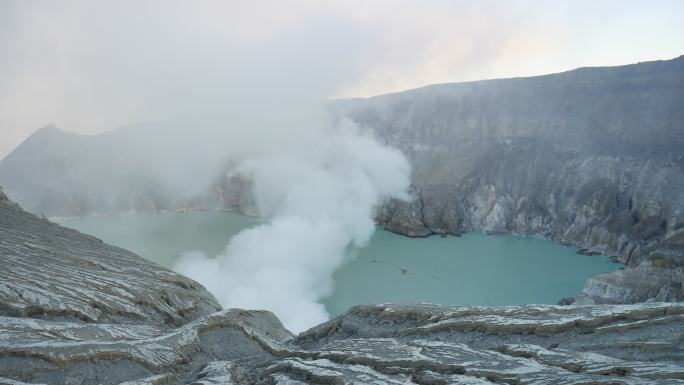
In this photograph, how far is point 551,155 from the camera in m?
55.5

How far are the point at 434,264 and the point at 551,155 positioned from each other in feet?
81.7

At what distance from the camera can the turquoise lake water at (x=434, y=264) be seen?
3581 centimetres

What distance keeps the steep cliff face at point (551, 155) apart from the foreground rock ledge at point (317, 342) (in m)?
Answer: 36.7

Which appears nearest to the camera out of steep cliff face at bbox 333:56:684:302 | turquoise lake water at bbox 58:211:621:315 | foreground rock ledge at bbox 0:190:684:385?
foreground rock ledge at bbox 0:190:684:385

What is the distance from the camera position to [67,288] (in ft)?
35.3

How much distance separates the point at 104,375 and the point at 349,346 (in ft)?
16.1

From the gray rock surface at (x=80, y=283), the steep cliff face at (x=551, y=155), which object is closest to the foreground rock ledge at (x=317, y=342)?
the gray rock surface at (x=80, y=283)

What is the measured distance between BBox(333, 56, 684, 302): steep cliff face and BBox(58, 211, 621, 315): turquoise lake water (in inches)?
125

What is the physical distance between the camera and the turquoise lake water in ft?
117

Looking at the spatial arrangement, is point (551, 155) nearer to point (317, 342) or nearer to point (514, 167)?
point (514, 167)

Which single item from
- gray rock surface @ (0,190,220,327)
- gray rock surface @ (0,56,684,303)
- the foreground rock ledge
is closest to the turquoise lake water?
gray rock surface @ (0,56,684,303)

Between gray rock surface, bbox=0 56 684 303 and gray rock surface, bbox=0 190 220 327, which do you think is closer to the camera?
gray rock surface, bbox=0 190 220 327

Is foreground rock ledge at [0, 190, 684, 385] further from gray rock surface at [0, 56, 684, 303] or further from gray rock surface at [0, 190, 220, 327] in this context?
gray rock surface at [0, 56, 684, 303]

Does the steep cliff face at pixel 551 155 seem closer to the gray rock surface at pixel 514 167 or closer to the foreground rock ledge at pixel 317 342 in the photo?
the gray rock surface at pixel 514 167
